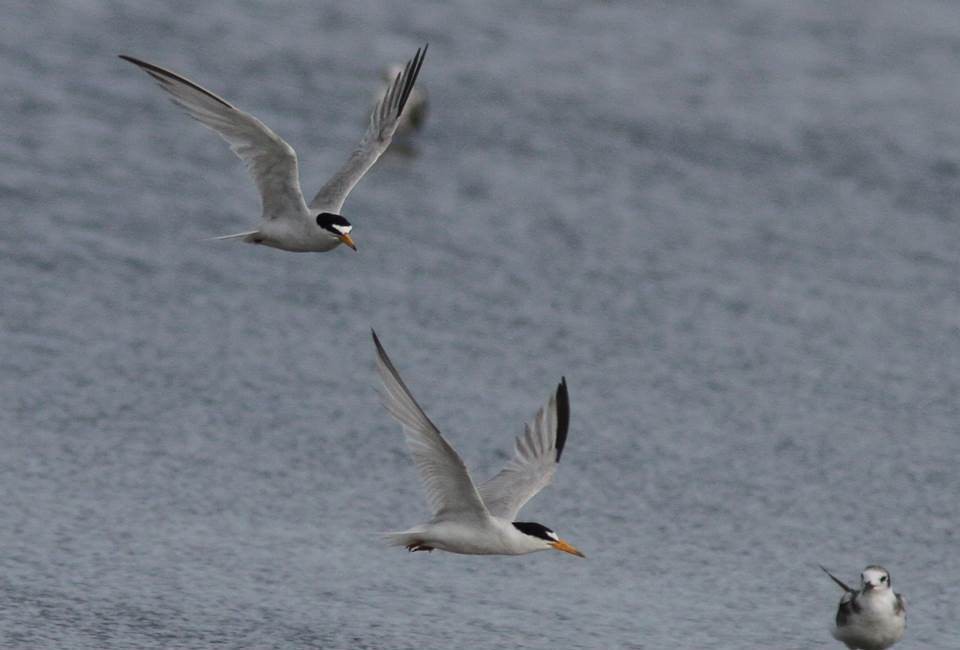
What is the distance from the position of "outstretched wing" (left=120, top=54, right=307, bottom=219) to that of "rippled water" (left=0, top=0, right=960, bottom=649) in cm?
202

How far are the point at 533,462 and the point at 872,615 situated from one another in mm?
2074

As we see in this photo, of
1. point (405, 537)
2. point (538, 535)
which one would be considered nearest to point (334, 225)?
point (405, 537)

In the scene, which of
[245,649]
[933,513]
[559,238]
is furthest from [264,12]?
[245,649]

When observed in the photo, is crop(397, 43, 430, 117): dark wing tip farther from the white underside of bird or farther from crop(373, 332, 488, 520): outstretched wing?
the white underside of bird

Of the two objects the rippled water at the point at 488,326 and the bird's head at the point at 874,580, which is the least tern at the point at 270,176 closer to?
the rippled water at the point at 488,326

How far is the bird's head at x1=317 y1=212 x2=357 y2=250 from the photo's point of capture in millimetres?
10648

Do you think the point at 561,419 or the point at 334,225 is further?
the point at 334,225

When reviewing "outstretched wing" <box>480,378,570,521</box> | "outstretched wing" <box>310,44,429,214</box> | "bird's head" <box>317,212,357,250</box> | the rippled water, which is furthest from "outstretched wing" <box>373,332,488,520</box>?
"outstretched wing" <box>310,44,429,214</box>

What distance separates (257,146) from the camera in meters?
11.0

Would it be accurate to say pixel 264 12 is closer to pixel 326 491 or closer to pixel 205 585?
pixel 326 491

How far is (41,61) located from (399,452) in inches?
349

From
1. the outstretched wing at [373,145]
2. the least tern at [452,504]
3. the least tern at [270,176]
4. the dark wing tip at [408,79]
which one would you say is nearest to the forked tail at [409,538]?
the least tern at [452,504]

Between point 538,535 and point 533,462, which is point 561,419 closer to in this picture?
point 533,462

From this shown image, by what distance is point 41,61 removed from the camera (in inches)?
775
